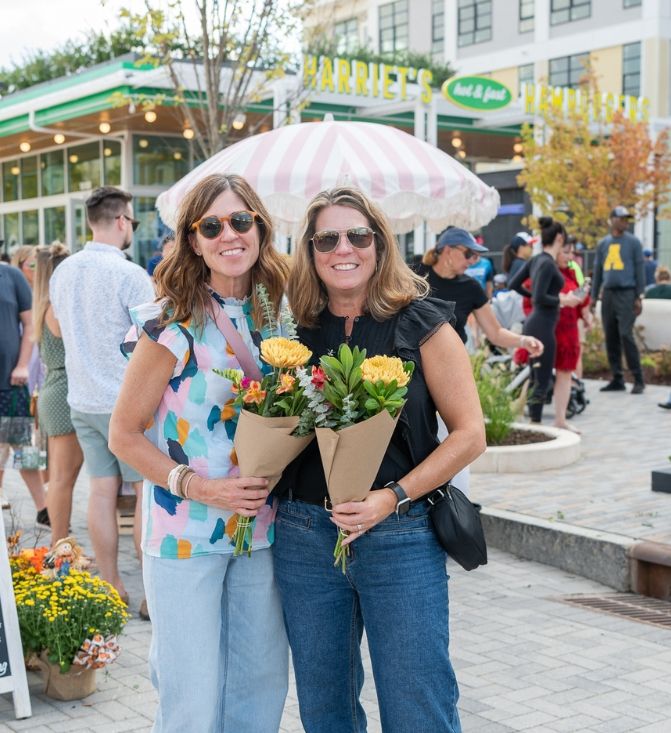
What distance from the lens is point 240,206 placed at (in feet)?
9.96

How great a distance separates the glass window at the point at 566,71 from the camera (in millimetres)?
42000

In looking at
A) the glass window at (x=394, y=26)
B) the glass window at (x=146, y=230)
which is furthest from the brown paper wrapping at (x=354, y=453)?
the glass window at (x=394, y=26)

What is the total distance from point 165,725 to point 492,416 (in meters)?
6.57

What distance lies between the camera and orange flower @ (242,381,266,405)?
2691 millimetres

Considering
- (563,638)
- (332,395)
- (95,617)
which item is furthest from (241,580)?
(563,638)

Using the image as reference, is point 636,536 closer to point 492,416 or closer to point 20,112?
point 492,416

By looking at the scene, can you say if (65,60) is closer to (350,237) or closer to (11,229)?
(11,229)

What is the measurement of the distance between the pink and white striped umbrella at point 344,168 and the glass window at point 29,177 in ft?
54.7

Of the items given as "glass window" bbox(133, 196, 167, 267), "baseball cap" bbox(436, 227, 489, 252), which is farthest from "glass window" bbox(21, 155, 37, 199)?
"baseball cap" bbox(436, 227, 489, 252)

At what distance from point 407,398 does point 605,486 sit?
5.66m

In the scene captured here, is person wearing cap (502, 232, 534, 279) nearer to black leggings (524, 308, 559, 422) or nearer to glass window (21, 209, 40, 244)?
black leggings (524, 308, 559, 422)

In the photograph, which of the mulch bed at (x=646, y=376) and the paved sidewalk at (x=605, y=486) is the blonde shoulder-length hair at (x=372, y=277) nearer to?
the paved sidewalk at (x=605, y=486)

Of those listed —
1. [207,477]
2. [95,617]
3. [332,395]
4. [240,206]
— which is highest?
[240,206]

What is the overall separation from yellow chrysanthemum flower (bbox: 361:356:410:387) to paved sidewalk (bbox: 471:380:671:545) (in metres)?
4.27
